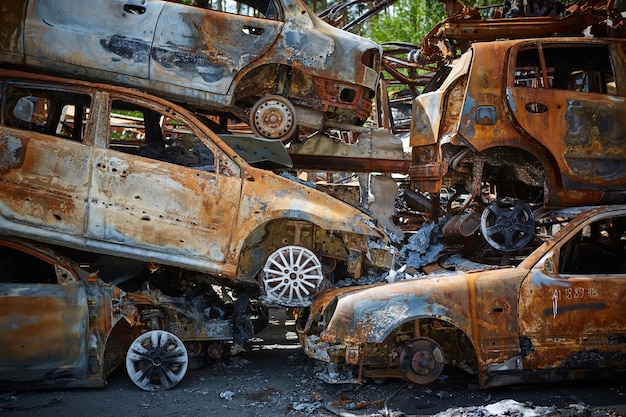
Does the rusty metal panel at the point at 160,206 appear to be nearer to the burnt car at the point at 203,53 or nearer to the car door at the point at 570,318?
the burnt car at the point at 203,53

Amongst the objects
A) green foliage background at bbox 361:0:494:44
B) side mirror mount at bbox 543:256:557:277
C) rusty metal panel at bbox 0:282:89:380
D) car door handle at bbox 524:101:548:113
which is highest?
green foliage background at bbox 361:0:494:44

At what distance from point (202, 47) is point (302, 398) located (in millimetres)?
3554

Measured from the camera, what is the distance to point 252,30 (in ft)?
22.1

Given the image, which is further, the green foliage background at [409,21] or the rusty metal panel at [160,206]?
the green foliage background at [409,21]

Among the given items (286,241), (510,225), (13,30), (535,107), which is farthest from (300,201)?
(13,30)

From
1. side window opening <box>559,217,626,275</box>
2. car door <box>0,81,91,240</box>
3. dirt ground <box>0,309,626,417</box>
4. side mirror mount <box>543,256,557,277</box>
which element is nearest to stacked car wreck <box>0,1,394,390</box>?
car door <box>0,81,91,240</box>

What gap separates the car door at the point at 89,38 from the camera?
6422mm

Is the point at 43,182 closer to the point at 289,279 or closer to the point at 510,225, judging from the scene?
the point at 289,279

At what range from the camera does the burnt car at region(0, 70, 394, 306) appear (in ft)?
18.1

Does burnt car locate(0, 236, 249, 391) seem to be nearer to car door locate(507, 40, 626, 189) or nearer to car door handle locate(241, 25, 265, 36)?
car door handle locate(241, 25, 265, 36)

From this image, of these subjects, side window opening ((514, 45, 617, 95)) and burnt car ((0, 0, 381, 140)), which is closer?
burnt car ((0, 0, 381, 140))

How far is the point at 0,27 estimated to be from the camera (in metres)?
6.34

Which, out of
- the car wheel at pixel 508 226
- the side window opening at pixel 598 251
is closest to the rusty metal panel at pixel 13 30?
the car wheel at pixel 508 226

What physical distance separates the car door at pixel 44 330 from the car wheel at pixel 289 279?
155 centimetres
